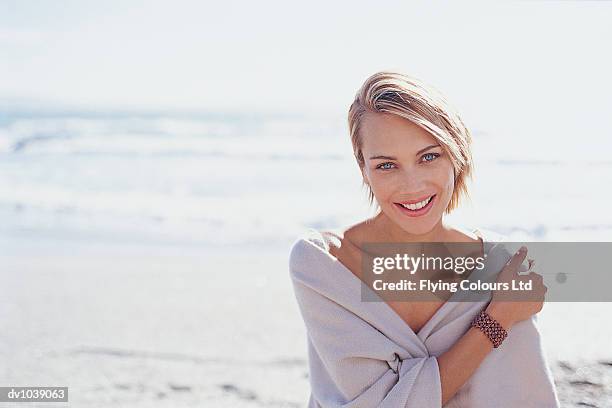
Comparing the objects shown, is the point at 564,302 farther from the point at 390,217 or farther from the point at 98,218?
the point at 98,218

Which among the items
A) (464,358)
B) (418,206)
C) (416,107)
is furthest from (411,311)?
(416,107)

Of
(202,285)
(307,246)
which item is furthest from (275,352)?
(307,246)

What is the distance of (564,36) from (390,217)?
14.1 m

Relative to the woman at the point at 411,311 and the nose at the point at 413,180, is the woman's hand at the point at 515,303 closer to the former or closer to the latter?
the woman at the point at 411,311

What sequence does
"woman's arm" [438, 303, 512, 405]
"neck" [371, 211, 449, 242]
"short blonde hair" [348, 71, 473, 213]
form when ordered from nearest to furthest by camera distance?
"short blonde hair" [348, 71, 473, 213] → "woman's arm" [438, 303, 512, 405] → "neck" [371, 211, 449, 242]

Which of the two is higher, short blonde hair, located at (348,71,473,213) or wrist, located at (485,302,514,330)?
short blonde hair, located at (348,71,473,213)

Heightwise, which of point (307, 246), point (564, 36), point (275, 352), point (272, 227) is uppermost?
point (564, 36)

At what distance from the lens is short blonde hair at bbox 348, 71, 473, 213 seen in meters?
2.67

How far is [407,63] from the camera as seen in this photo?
16453 mm

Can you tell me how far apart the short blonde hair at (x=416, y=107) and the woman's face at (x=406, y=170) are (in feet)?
0.09

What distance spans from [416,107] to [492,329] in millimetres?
728

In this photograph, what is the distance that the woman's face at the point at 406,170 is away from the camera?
270 centimetres

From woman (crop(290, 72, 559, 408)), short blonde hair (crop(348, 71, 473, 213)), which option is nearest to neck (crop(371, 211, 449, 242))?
woman (crop(290, 72, 559, 408))

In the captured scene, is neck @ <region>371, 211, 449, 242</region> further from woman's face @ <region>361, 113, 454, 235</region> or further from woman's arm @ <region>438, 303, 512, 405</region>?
woman's arm @ <region>438, 303, 512, 405</region>
